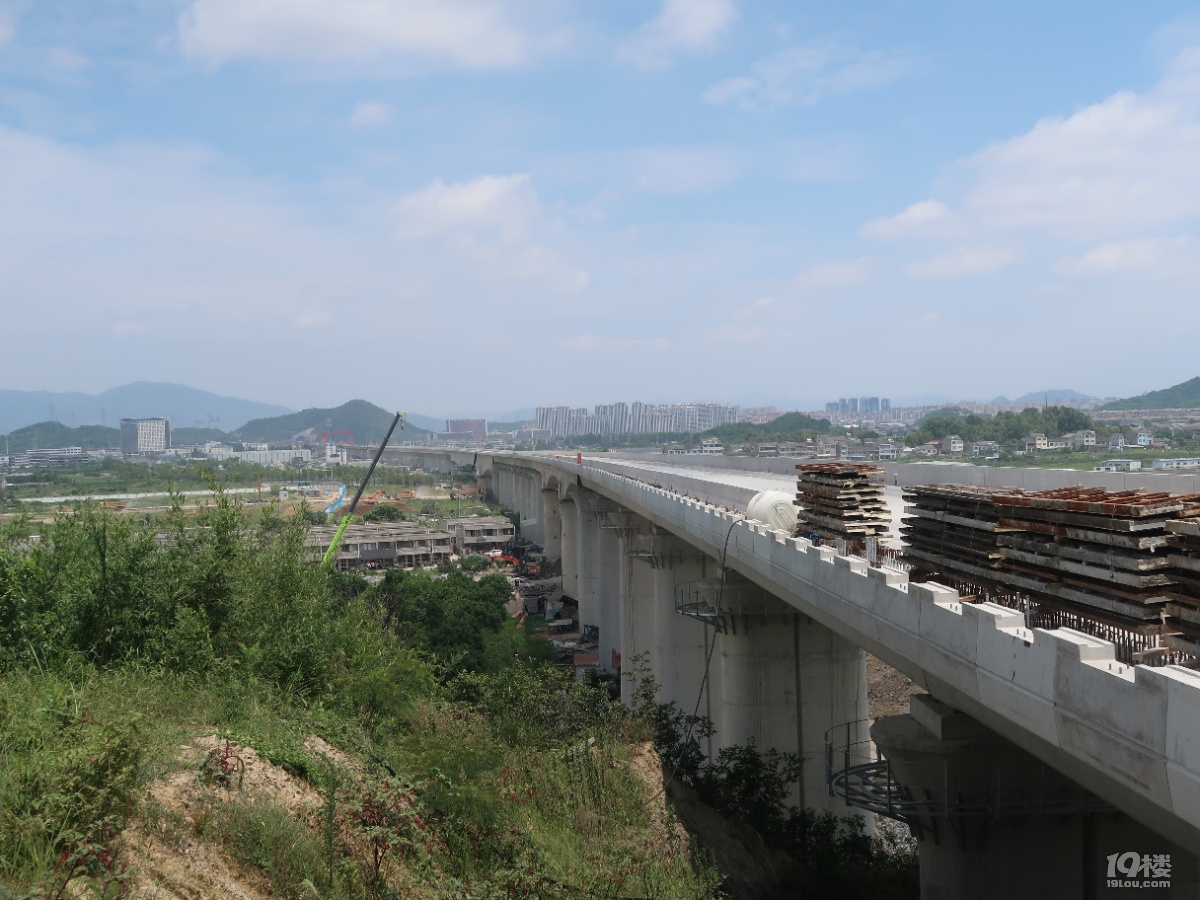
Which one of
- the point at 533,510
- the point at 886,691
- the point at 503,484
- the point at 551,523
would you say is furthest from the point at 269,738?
the point at 503,484

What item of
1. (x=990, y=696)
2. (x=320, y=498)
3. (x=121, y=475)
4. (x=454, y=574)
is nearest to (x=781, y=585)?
(x=990, y=696)

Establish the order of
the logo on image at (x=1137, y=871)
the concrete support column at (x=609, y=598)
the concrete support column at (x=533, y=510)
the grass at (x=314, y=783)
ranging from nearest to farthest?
the grass at (x=314, y=783), the logo on image at (x=1137, y=871), the concrete support column at (x=609, y=598), the concrete support column at (x=533, y=510)

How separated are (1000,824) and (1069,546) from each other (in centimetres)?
710

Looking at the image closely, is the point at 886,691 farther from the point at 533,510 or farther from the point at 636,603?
the point at 533,510

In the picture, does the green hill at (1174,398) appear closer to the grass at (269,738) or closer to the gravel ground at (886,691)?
the gravel ground at (886,691)

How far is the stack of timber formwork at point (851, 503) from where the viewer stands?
47.4 feet

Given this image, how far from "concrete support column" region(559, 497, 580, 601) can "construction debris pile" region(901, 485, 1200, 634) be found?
54.0 metres

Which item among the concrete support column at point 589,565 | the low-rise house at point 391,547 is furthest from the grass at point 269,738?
the low-rise house at point 391,547

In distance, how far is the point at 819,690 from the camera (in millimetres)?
22391

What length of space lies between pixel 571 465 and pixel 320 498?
60484 mm

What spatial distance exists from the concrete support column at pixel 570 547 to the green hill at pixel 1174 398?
319 feet

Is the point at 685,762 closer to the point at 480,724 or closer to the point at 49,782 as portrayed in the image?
the point at 480,724

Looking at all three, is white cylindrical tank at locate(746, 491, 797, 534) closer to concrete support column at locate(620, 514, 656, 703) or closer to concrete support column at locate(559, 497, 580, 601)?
concrete support column at locate(620, 514, 656, 703)

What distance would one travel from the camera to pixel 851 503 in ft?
48.1
